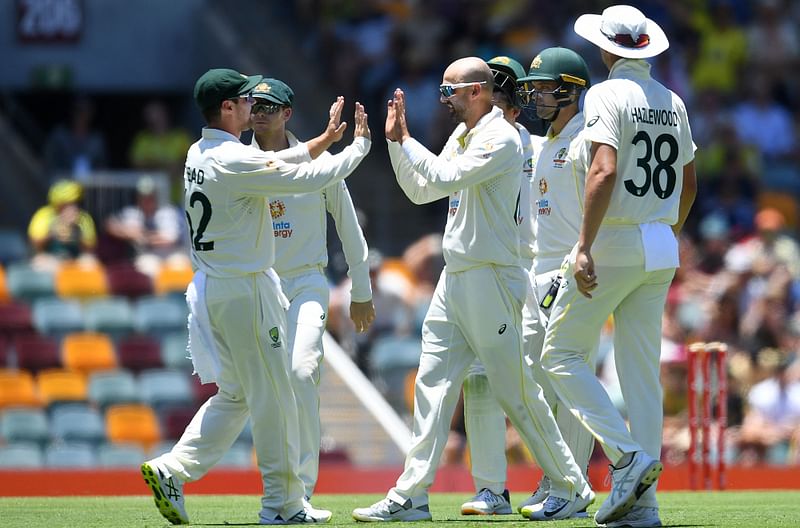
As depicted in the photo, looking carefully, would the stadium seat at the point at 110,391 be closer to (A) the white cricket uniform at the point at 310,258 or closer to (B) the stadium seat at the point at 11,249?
(B) the stadium seat at the point at 11,249

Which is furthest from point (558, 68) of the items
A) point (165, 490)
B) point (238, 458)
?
point (238, 458)

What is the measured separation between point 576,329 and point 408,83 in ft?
32.9

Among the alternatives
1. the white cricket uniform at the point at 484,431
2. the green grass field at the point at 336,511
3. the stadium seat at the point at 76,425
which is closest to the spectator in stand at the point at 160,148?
the stadium seat at the point at 76,425

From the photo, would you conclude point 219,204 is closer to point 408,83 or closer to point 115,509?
point 115,509

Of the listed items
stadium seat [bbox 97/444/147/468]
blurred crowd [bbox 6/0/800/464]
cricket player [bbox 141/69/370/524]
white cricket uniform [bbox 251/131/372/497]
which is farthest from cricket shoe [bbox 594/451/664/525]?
stadium seat [bbox 97/444/147/468]

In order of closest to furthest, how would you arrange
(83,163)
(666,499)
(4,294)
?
(666,499)
(4,294)
(83,163)

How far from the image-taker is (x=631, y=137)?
718cm

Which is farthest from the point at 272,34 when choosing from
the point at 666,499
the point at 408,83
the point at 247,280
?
the point at 247,280

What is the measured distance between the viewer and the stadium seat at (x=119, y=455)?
1282cm

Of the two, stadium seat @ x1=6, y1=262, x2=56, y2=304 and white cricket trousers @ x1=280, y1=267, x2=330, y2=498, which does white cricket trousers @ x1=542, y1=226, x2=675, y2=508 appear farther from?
stadium seat @ x1=6, y1=262, x2=56, y2=304

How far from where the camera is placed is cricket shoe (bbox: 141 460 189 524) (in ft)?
24.4

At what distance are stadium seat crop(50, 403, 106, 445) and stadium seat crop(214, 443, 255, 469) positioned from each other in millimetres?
1013

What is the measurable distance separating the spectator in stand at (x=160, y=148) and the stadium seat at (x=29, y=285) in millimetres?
2632

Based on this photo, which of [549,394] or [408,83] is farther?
[408,83]
